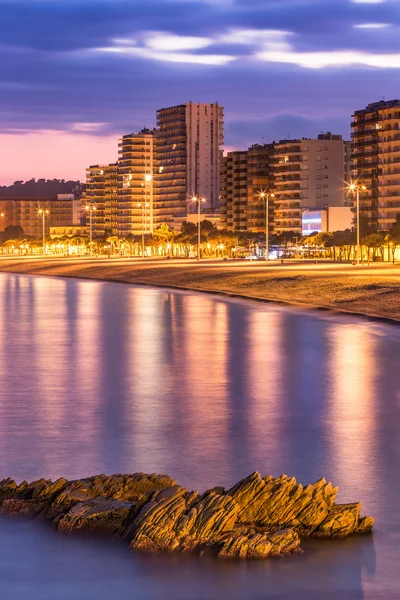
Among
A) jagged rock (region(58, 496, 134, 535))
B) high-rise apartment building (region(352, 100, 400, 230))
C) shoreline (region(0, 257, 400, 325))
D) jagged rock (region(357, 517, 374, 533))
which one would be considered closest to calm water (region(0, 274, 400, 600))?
jagged rock (region(357, 517, 374, 533))

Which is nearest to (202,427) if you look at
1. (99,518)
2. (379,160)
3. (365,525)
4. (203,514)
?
(99,518)

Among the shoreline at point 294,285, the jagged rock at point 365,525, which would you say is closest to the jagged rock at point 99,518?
the jagged rock at point 365,525

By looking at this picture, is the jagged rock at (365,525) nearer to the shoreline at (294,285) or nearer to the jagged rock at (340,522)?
the jagged rock at (340,522)

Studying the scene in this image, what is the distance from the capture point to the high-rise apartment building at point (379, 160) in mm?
176875

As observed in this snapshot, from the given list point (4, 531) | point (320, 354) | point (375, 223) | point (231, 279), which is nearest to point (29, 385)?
point (320, 354)

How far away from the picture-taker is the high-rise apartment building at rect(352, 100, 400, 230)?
176875 mm

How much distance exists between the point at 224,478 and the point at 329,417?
17.6 ft

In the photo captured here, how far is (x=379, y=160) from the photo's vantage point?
180875mm

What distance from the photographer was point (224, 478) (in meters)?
14.1

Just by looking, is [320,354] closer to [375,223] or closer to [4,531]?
[4,531]

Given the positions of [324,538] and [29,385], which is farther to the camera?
[29,385]

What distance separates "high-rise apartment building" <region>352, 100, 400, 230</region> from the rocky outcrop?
541ft

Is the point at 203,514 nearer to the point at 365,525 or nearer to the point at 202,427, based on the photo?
the point at 365,525

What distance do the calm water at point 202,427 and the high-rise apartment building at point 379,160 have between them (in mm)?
138287
